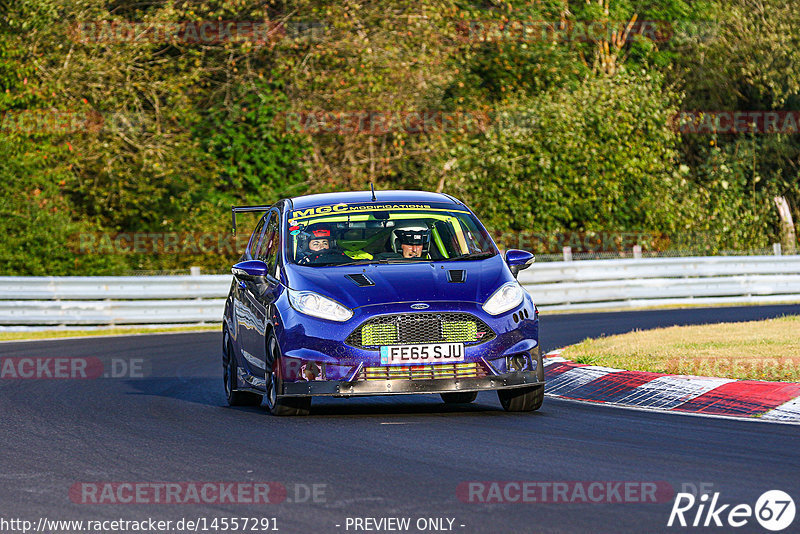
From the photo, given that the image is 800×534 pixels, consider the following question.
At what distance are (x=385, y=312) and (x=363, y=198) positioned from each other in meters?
2.13

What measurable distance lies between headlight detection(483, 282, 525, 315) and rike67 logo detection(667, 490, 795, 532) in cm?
372

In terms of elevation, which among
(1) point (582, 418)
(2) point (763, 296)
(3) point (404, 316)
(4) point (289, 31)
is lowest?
(2) point (763, 296)

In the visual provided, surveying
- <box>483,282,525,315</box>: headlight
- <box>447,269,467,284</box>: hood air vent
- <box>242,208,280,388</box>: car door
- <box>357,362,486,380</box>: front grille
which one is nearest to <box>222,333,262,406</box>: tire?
<box>242,208,280,388</box>: car door

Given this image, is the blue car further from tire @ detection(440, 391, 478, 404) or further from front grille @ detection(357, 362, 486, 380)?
tire @ detection(440, 391, 478, 404)

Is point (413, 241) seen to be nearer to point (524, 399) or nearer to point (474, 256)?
point (474, 256)

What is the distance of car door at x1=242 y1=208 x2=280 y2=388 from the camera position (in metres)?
10.9

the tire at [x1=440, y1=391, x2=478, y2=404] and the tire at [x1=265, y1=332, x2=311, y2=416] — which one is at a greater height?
the tire at [x1=265, y1=332, x2=311, y2=416]

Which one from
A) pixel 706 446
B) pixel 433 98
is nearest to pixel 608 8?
pixel 433 98

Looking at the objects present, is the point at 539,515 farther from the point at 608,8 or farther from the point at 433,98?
the point at 608,8

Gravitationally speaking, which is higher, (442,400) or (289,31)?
(289,31)

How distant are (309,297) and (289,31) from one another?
75.3 ft

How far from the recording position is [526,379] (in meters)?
10.3

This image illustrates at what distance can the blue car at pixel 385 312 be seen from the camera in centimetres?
995

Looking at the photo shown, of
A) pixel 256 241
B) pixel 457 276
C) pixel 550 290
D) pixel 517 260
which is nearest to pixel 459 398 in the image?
pixel 517 260
